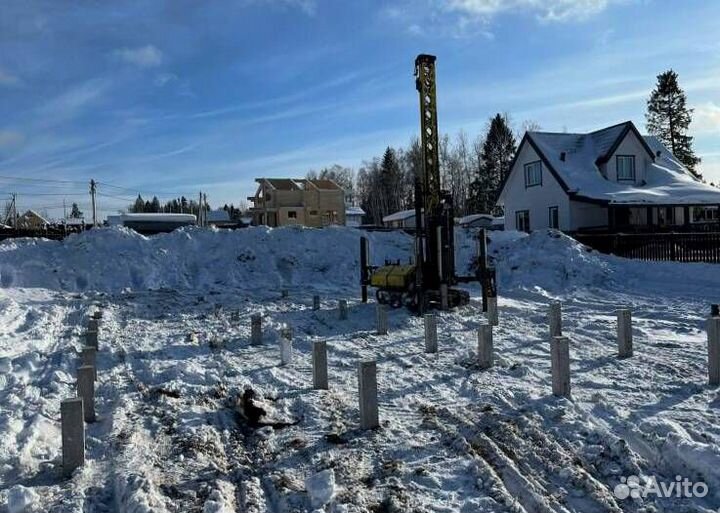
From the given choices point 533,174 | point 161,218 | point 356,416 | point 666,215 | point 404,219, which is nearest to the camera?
point 356,416

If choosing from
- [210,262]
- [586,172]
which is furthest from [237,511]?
[586,172]

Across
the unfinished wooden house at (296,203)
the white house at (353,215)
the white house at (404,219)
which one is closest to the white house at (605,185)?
the unfinished wooden house at (296,203)

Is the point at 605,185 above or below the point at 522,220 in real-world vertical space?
above

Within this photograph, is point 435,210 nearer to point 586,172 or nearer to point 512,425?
point 512,425

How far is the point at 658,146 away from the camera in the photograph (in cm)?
4022

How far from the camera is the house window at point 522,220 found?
40.3m

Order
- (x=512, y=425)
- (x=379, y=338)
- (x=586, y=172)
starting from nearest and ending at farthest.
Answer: (x=512, y=425) < (x=379, y=338) < (x=586, y=172)

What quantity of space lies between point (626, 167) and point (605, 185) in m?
2.91

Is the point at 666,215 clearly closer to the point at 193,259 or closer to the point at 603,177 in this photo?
the point at 603,177

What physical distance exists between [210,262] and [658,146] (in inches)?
1200

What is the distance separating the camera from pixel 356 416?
7.45 metres

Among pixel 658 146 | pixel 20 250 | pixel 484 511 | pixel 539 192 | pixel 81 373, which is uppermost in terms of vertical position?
pixel 658 146

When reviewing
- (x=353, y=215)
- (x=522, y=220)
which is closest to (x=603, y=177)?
(x=522, y=220)

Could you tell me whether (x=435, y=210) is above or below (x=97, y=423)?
above
